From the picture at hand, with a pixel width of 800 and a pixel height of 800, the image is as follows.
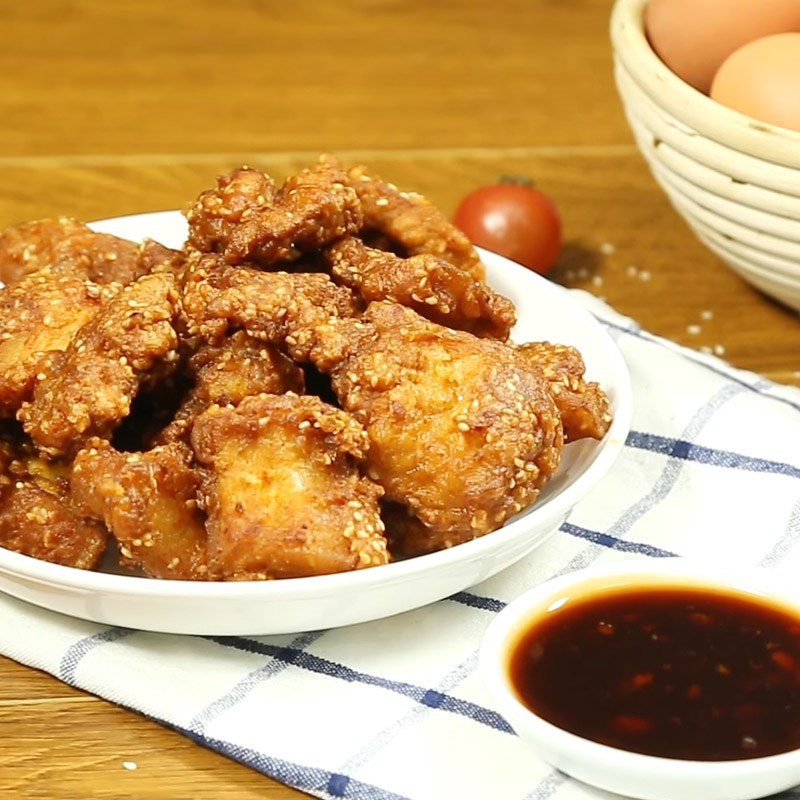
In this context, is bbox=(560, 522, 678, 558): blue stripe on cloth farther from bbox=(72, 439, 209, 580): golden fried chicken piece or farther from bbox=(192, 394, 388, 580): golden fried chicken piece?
bbox=(72, 439, 209, 580): golden fried chicken piece

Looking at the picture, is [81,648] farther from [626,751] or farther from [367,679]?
[626,751]

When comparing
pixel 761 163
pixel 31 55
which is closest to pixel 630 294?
pixel 761 163

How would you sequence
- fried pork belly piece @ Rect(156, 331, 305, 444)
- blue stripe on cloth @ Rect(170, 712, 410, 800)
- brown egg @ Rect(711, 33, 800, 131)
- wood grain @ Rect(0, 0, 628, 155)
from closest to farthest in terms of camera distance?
blue stripe on cloth @ Rect(170, 712, 410, 800) < fried pork belly piece @ Rect(156, 331, 305, 444) < brown egg @ Rect(711, 33, 800, 131) < wood grain @ Rect(0, 0, 628, 155)

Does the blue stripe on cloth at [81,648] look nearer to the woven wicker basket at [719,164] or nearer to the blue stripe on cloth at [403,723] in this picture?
the blue stripe on cloth at [403,723]

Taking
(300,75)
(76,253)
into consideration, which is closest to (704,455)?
(76,253)

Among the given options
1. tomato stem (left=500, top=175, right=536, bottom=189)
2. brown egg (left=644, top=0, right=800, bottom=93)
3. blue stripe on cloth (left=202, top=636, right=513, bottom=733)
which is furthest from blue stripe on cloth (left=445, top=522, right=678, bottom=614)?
tomato stem (left=500, top=175, right=536, bottom=189)

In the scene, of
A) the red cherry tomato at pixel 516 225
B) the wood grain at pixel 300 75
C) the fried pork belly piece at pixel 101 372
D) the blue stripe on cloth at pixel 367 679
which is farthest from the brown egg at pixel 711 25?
the blue stripe on cloth at pixel 367 679

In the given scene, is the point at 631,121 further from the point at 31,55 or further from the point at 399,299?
the point at 31,55
